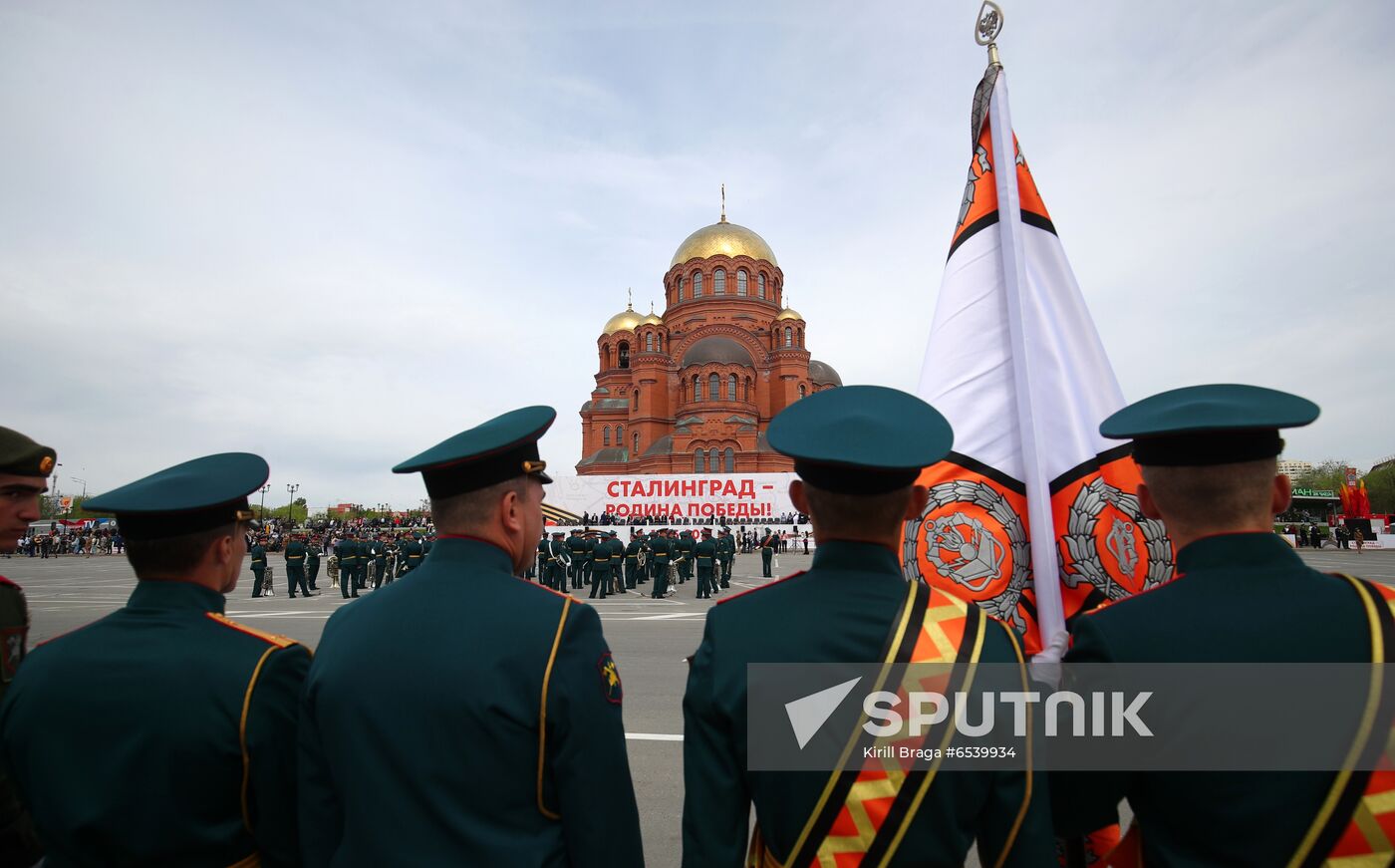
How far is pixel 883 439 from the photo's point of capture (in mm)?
1588

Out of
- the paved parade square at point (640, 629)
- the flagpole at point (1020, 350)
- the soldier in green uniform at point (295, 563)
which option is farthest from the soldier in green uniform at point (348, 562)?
the flagpole at point (1020, 350)

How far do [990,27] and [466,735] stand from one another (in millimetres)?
3327

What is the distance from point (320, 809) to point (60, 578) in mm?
28246

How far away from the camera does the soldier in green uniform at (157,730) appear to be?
1.63m

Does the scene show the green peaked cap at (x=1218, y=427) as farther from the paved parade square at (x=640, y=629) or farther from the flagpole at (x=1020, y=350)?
the paved parade square at (x=640, y=629)

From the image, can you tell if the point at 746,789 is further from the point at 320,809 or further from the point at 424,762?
the point at 320,809

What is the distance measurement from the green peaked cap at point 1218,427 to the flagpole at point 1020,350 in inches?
31.3

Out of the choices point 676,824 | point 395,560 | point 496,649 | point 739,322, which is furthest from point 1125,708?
point 739,322

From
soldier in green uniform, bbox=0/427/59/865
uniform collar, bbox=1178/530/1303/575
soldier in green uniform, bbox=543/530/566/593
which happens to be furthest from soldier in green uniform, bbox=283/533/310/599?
uniform collar, bbox=1178/530/1303/575

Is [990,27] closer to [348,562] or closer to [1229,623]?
[1229,623]

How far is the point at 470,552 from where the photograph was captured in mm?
1774

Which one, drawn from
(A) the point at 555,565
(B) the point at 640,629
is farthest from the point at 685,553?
(B) the point at 640,629

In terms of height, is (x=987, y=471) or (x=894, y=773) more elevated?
(x=987, y=471)

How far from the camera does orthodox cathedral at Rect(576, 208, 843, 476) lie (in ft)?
138
